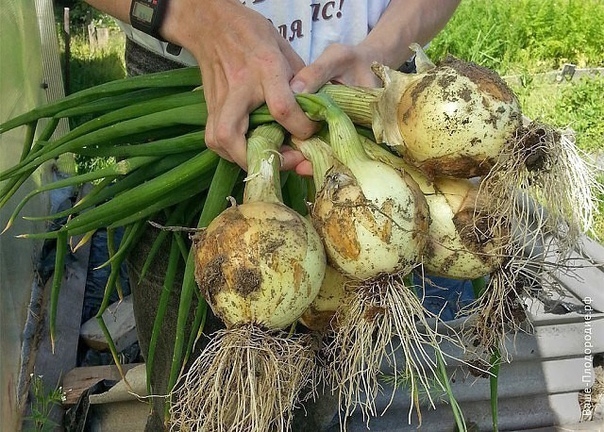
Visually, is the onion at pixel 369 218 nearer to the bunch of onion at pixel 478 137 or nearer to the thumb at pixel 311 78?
the bunch of onion at pixel 478 137

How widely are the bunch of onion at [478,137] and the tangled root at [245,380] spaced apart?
299 mm

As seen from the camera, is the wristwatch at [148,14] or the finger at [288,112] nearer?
the finger at [288,112]

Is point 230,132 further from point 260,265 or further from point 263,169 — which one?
point 260,265

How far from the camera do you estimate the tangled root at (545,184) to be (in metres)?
0.98

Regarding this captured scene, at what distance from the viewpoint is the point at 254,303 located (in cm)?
92

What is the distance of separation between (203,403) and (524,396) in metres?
1.43

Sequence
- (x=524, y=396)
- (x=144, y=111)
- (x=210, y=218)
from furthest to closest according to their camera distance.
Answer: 1. (x=524, y=396)
2. (x=144, y=111)
3. (x=210, y=218)

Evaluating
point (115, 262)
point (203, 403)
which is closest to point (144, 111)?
point (115, 262)

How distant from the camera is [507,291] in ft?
3.42

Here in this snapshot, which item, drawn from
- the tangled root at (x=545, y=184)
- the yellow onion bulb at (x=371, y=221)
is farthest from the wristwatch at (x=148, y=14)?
the tangled root at (x=545, y=184)

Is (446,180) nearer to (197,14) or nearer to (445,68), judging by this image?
(445,68)

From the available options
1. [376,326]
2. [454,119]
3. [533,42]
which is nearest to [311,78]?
[454,119]

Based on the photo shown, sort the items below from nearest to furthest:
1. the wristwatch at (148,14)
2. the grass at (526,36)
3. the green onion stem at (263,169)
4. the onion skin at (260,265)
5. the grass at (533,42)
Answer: the onion skin at (260,265) < the green onion stem at (263,169) < the wristwatch at (148,14) < the grass at (533,42) < the grass at (526,36)

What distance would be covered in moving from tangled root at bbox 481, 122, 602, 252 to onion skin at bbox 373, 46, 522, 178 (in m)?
0.02
